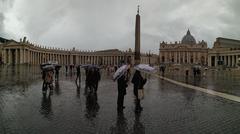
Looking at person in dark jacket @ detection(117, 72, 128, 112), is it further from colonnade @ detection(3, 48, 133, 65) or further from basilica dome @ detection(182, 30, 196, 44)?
basilica dome @ detection(182, 30, 196, 44)

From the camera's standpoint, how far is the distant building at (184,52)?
490 ft

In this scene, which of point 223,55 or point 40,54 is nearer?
point 223,55

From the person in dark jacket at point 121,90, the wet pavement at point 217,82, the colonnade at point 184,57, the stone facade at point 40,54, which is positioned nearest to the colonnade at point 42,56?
the stone facade at point 40,54

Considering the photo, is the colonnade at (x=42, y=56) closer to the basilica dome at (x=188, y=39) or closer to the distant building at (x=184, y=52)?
the distant building at (x=184, y=52)

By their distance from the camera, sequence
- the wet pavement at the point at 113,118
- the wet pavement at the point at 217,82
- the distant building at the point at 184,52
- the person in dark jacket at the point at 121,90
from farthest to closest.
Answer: the distant building at the point at 184,52, the wet pavement at the point at 217,82, the person in dark jacket at the point at 121,90, the wet pavement at the point at 113,118

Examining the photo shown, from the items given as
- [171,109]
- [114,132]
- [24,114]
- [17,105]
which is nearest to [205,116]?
[171,109]

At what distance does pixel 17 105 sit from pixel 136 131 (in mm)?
5830

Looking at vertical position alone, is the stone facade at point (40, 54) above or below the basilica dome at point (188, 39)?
below

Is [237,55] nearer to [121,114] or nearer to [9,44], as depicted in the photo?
[9,44]

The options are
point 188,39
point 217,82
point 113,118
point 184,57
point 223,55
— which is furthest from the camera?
point 188,39

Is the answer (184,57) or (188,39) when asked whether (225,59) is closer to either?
(184,57)

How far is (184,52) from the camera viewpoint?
149875 mm

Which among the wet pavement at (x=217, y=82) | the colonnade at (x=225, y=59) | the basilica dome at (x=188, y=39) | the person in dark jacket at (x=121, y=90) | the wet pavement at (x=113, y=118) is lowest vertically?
the wet pavement at (x=217, y=82)

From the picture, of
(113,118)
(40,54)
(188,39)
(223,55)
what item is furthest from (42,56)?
(113,118)
